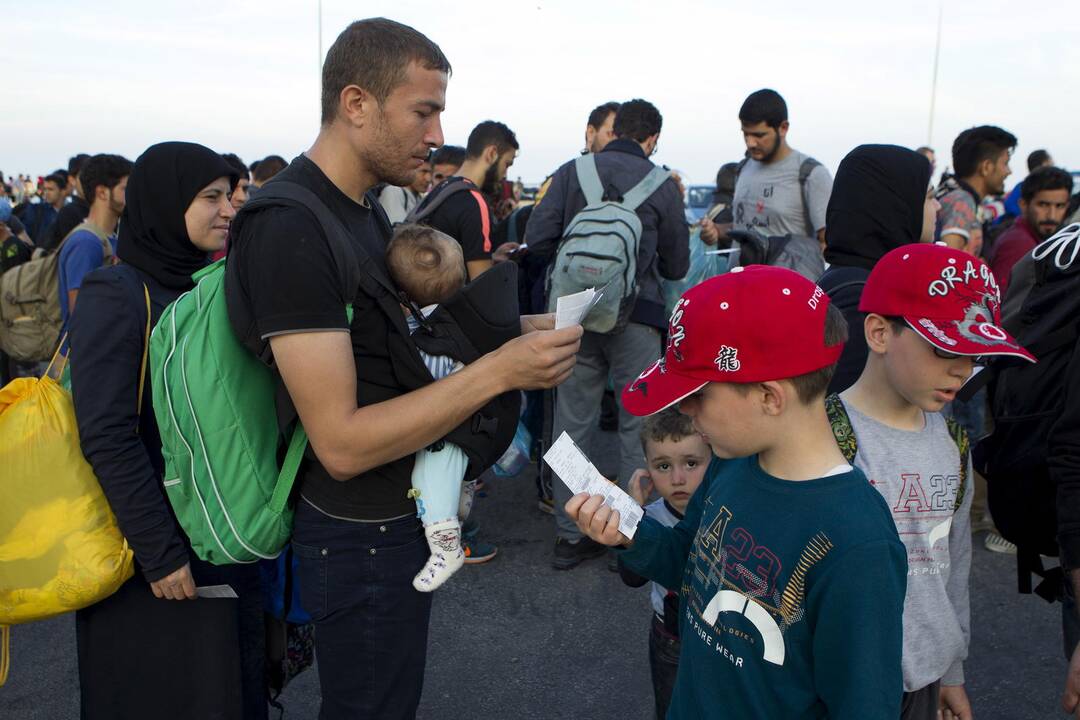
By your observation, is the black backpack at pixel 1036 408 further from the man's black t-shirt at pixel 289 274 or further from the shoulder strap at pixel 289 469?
the shoulder strap at pixel 289 469

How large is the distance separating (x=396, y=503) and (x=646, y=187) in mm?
2908

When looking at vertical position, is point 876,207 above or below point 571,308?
above

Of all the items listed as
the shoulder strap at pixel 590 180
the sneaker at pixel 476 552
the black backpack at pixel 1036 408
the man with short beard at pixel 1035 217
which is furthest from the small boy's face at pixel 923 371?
the man with short beard at pixel 1035 217

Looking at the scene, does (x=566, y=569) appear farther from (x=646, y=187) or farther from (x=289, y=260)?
(x=289, y=260)

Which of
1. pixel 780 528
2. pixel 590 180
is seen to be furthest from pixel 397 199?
pixel 780 528

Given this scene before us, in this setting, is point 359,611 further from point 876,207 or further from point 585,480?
point 876,207

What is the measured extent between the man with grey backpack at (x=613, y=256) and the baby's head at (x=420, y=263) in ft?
7.14

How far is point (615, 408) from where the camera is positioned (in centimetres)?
717

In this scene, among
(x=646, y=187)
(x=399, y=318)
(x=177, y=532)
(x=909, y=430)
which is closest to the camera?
(x=399, y=318)

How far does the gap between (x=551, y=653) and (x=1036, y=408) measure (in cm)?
225

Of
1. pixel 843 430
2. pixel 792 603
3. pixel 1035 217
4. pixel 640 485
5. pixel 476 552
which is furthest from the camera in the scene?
pixel 1035 217

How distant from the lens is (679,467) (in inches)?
98.7

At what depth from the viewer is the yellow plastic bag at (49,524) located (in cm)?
213

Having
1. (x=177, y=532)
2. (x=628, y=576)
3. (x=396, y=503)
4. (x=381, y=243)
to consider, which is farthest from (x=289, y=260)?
(x=628, y=576)
